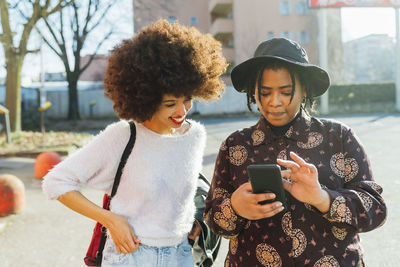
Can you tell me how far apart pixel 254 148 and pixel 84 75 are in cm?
6234

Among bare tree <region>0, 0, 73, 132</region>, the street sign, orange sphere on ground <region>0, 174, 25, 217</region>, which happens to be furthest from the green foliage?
orange sphere on ground <region>0, 174, 25, 217</region>

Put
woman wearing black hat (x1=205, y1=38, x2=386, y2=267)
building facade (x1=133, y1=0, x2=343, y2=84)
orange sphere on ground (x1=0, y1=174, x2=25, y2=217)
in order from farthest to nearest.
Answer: building facade (x1=133, y1=0, x2=343, y2=84) → orange sphere on ground (x1=0, y1=174, x2=25, y2=217) → woman wearing black hat (x1=205, y1=38, x2=386, y2=267)

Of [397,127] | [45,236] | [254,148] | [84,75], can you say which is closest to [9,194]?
[45,236]

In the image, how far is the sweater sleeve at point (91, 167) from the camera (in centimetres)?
190

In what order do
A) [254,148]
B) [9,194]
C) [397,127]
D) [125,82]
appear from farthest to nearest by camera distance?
[397,127] → [9,194] → [125,82] → [254,148]

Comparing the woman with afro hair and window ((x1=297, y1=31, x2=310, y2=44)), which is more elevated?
window ((x1=297, y1=31, x2=310, y2=44))

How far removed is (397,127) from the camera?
15.1 meters

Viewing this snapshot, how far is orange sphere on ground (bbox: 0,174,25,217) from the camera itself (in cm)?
588

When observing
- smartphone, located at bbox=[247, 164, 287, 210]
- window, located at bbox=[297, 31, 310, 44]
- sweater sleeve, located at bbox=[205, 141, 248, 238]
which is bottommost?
sweater sleeve, located at bbox=[205, 141, 248, 238]

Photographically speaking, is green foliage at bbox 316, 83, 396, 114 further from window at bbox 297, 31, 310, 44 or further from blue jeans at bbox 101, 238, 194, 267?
blue jeans at bbox 101, 238, 194, 267

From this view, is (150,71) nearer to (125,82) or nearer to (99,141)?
(125,82)

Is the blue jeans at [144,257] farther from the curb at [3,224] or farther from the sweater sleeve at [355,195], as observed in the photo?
the curb at [3,224]

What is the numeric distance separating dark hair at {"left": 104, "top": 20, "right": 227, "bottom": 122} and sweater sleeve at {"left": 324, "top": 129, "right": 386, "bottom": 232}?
78 centimetres

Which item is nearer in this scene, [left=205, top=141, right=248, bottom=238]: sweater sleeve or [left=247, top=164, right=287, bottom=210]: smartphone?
[left=247, top=164, right=287, bottom=210]: smartphone
